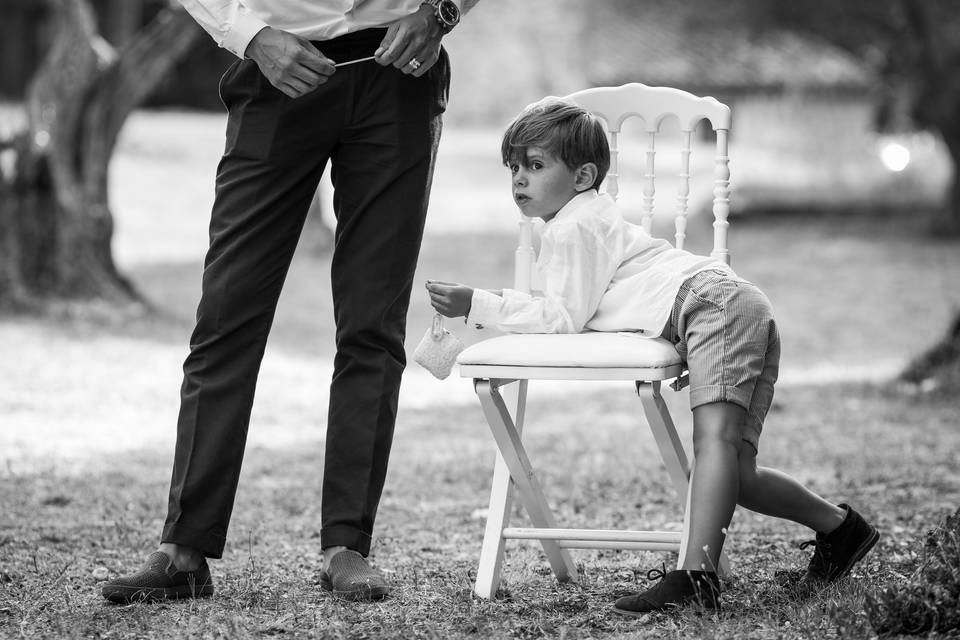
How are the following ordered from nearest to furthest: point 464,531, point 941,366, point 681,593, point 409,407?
1. point 681,593
2. point 464,531
3. point 941,366
4. point 409,407

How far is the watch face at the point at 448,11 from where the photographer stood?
10.6ft

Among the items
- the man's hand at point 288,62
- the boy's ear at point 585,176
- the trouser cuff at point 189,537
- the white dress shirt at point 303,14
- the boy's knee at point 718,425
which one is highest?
the white dress shirt at point 303,14

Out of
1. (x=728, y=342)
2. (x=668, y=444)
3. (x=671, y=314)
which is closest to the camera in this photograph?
(x=728, y=342)

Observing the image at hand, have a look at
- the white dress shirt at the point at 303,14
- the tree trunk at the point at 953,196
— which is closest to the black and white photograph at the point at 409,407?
the white dress shirt at the point at 303,14

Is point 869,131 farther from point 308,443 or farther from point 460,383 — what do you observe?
point 308,443

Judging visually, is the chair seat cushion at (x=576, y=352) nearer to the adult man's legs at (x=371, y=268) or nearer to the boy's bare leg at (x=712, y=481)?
the boy's bare leg at (x=712, y=481)

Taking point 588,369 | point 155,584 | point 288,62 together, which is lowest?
point 155,584

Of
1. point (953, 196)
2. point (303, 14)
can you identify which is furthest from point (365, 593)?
point (953, 196)

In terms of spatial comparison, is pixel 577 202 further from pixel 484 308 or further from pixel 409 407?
pixel 409 407

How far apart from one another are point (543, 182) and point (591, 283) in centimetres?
28

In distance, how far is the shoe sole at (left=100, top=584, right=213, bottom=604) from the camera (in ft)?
10.1

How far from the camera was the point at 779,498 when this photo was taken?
316cm

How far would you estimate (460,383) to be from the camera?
843 cm

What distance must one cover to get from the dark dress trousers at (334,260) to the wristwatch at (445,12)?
0.45 feet
